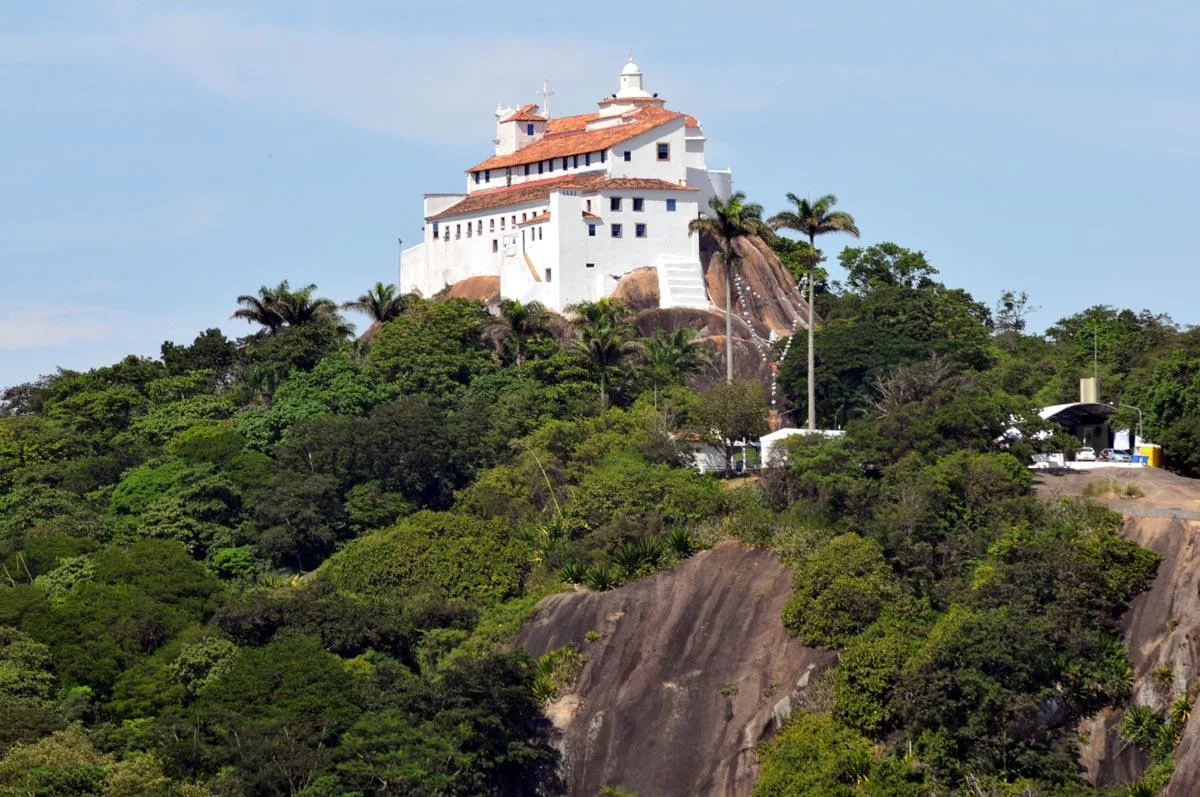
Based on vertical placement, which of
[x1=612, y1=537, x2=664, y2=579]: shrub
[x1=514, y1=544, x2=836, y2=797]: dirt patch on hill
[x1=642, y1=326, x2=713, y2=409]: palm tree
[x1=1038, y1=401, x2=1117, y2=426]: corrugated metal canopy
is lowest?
[x1=514, y1=544, x2=836, y2=797]: dirt patch on hill

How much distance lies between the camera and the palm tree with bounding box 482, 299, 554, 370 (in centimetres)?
8300

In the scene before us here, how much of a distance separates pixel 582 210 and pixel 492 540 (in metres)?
25.3

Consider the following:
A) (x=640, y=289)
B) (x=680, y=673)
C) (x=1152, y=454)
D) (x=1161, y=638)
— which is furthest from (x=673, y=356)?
(x=1161, y=638)

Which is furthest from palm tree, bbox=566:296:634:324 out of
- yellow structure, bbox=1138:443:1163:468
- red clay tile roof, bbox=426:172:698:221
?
yellow structure, bbox=1138:443:1163:468

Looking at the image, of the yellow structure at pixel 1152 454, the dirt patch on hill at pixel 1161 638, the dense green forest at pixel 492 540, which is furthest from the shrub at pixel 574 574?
the yellow structure at pixel 1152 454

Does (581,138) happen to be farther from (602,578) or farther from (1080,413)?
(602,578)

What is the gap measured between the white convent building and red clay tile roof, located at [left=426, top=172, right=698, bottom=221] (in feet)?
0.23

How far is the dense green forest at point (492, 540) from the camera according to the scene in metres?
55.2

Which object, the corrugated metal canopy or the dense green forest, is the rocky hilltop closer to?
the dense green forest

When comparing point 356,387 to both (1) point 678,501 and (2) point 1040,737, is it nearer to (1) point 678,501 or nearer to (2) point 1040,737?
(1) point 678,501

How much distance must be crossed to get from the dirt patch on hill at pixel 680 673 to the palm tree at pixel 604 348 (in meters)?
15.8

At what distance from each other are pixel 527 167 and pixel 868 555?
1603 inches

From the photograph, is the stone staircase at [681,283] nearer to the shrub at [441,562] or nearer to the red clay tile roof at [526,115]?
the red clay tile roof at [526,115]

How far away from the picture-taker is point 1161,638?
A: 55281 millimetres
